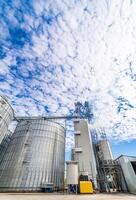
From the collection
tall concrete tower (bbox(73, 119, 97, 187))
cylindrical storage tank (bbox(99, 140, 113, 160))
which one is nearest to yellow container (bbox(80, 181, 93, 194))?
tall concrete tower (bbox(73, 119, 97, 187))

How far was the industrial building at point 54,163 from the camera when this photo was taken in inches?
1152

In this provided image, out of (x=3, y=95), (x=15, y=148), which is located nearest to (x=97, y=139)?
(x=15, y=148)

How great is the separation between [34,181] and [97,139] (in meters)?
21.6

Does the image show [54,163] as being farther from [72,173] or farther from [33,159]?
[72,173]

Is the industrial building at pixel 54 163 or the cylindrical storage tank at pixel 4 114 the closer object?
the industrial building at pixel 54 163

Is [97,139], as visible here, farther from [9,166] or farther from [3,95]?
[3,95]

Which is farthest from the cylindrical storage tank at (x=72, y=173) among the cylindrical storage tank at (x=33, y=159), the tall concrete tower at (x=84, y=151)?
the cylindrical storage tank at (x=33, y=159)

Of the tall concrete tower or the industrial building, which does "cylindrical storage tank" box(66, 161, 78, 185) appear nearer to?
the industrial building

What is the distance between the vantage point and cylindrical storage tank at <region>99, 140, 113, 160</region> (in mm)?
37534

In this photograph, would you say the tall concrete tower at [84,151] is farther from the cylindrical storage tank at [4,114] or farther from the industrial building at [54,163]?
the cylindrical storage tank at [4,114]

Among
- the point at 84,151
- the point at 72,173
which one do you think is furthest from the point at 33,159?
the point at 84,151

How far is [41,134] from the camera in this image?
38.6 m

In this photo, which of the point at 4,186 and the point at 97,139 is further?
the point at 97,139

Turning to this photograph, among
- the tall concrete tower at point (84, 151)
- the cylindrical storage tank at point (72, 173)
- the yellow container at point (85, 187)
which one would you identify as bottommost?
the yellow container at point (85, 187)
